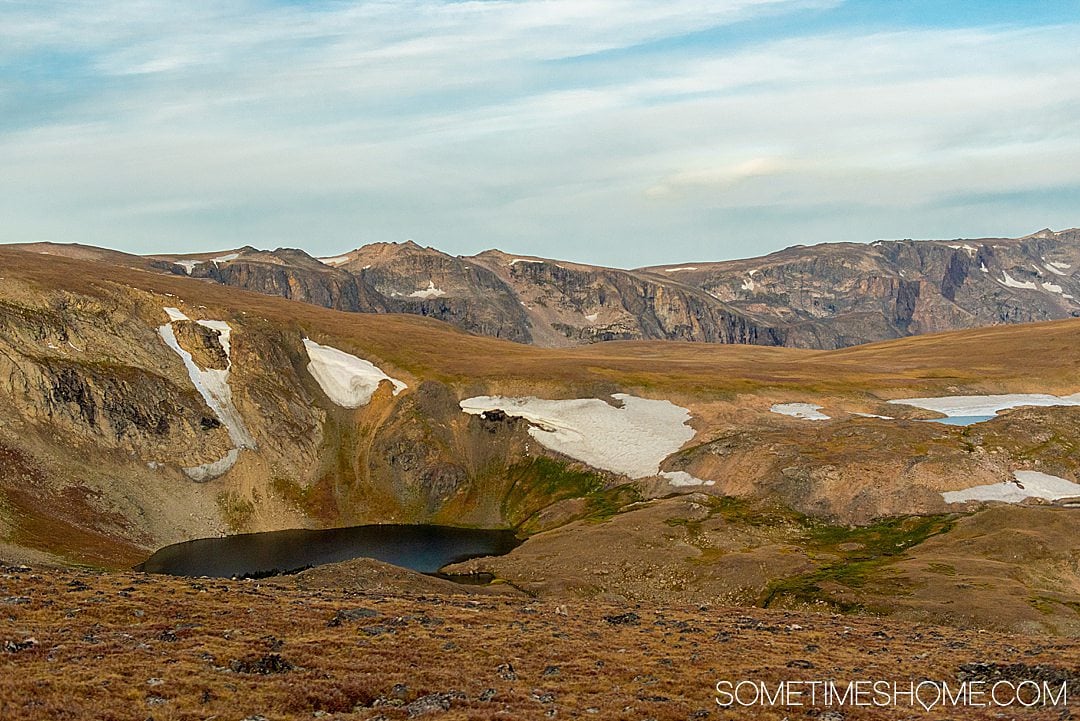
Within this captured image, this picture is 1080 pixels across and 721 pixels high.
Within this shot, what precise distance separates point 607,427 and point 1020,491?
66.9 metres

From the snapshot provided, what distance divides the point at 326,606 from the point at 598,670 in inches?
722

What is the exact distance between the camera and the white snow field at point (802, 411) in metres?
146

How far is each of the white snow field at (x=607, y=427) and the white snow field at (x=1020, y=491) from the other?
130 feet

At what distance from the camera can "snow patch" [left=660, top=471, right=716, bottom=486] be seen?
125438 mm

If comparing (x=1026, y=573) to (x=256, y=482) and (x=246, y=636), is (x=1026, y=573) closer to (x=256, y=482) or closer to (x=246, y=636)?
(x=246, y=636)

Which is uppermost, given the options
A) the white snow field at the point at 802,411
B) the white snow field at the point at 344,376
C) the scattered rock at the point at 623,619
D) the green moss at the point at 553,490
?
the white snow field at the point at 344,376

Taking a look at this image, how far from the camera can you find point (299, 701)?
89.1ft

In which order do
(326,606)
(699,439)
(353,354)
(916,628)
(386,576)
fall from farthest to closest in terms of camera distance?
(353,354), (699,439), (386,576), (916,628), (326,606)

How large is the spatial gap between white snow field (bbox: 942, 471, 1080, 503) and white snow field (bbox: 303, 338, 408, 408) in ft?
341

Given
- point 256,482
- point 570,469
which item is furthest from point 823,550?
point 256,482

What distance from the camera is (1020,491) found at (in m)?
107

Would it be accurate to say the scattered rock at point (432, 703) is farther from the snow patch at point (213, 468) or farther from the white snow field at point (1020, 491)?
the snow patch at point (213, 468)

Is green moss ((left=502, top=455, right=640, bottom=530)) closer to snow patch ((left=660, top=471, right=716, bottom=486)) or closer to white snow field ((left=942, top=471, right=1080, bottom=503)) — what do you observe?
snow patch ((left=660, top=471, right=716, bottom=486))

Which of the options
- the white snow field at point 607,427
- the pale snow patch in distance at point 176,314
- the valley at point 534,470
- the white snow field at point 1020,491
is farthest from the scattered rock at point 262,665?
the pale snow patch in distance at point 176,314
